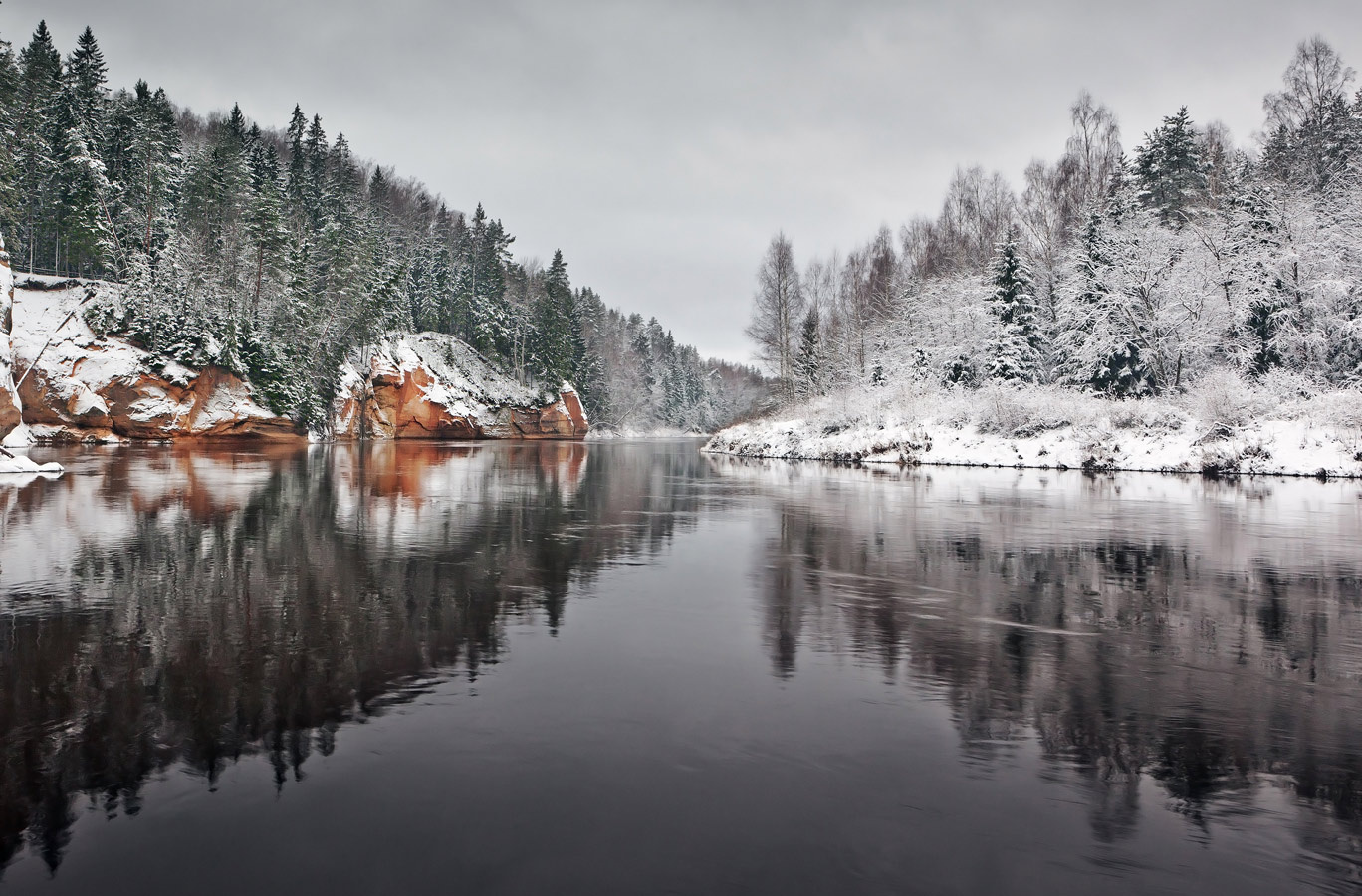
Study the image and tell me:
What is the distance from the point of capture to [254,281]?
57.1 m

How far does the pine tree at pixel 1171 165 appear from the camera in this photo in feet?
150

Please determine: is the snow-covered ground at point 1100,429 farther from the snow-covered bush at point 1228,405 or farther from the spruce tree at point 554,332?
the spruce tree at point 554,332

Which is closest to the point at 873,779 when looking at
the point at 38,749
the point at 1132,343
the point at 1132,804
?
the point at 1132,804

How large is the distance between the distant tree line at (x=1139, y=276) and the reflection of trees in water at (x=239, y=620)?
102ft

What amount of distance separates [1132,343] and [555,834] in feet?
134

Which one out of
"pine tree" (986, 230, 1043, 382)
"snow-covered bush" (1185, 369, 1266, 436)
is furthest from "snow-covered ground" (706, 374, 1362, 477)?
"pine tree" (986, 230, 1043, 382)

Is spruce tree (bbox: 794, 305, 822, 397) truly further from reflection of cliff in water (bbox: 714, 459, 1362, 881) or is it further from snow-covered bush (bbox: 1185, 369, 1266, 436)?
reflection of cliff in water (bbox: 714, 459, 1362, 881)

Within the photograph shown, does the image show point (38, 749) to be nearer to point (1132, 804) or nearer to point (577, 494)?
point (1132, 804)

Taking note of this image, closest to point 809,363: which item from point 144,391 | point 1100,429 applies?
point 1100,429

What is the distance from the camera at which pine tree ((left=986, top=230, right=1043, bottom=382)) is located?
3984 cm

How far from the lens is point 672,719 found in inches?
177

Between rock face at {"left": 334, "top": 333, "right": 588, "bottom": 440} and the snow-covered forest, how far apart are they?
231 centimetres

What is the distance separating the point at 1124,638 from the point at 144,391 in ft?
171

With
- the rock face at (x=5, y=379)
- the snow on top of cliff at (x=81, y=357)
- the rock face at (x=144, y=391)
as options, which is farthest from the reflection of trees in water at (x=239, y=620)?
the snow on top of cliff at (x=81, y=357)
